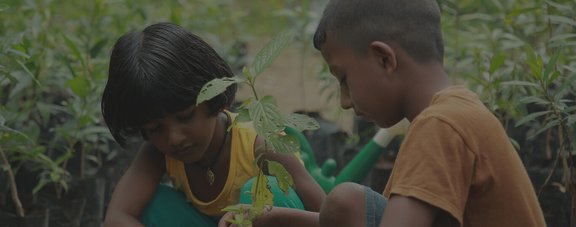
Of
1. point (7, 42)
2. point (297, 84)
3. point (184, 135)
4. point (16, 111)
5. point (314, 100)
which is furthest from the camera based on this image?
point (297, 84)

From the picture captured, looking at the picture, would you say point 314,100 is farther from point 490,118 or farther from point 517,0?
point 490,118

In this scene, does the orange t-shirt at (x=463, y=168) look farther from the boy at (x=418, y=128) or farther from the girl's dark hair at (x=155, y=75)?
the girl's dark hair at (x=155, y=75)

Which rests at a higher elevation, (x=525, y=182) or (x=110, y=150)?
(x=525, y=182)

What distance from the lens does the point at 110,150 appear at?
340 cm

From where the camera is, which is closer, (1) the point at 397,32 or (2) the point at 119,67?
(1) the point at 397,32

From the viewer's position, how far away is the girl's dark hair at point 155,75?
2.40 m

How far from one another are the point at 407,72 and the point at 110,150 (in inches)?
65.9

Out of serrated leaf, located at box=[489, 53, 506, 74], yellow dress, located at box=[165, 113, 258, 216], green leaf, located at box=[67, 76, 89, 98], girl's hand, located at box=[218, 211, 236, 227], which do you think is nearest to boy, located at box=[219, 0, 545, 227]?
girl's hand, located at box=[218, 211, 236, 227]

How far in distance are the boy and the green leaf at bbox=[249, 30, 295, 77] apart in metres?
0.11

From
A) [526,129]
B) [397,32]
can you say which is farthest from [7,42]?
[526,129]

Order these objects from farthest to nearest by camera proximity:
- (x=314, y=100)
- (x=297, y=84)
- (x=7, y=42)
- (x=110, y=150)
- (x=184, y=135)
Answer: (x=297, y=84), (x=314, y=100), (x=110, y=150), (x=7, y=42), (x=184, y=135)

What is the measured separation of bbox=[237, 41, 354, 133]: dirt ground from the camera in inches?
187

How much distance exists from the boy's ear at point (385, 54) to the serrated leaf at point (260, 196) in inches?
13.1

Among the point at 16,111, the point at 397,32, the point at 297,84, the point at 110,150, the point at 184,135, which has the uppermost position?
the point at 397,32
